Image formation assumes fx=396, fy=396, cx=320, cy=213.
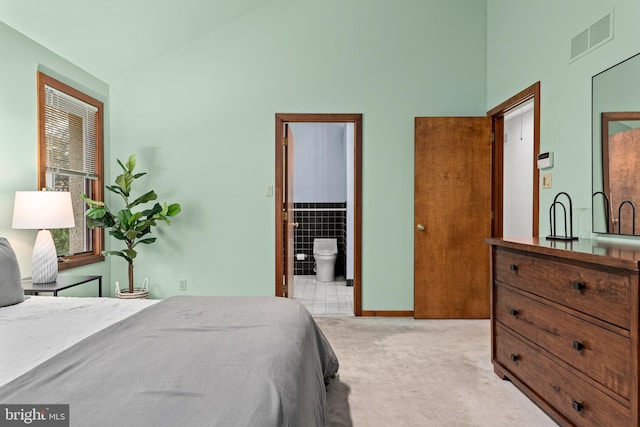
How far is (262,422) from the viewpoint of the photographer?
944mm

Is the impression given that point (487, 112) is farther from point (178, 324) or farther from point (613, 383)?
point (178, 324)

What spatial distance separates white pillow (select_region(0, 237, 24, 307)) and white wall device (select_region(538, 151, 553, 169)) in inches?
134

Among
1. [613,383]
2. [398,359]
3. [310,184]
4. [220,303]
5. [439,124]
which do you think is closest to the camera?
[613,383]

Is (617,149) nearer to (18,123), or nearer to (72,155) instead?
(18,123)

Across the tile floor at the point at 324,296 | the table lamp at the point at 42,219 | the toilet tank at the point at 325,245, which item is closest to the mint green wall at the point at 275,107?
the tile floor at the point at 324,296

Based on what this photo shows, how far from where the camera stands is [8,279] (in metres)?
2.03

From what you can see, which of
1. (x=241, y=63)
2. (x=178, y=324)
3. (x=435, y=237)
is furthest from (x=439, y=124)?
(x=178, y=324)

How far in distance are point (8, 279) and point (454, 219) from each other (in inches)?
137

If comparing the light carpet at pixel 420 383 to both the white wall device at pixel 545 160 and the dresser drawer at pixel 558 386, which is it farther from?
the white wall device at pixel 545 160

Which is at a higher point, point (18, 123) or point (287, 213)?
point (18, 123)

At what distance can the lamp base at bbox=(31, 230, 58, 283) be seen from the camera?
2787mm

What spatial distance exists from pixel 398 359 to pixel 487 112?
8.53 ft

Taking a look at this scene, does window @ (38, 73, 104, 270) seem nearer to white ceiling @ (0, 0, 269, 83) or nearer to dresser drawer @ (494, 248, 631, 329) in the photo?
white ceiling @ (0, 0, 269, 83)

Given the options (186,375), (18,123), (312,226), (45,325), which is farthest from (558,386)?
(312,226)
